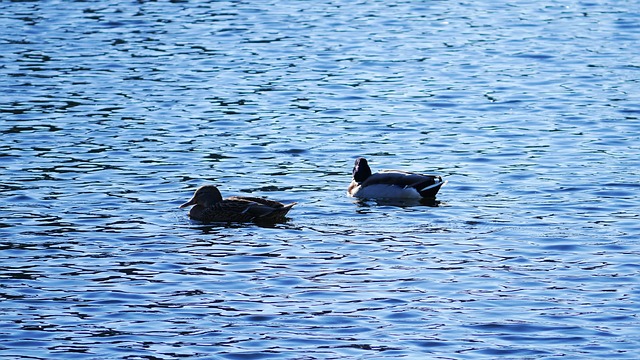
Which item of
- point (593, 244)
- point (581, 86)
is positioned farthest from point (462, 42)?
point (593, 244)

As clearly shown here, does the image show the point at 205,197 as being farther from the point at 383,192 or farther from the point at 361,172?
the point at 383,192

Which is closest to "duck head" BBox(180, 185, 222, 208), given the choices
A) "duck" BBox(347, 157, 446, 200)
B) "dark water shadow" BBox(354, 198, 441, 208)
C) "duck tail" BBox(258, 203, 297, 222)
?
"duck tail" BBox(258, 203, 297, 222)

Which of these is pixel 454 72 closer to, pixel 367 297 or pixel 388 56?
pixel 388 56

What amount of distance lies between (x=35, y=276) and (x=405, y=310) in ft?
A: 13.8

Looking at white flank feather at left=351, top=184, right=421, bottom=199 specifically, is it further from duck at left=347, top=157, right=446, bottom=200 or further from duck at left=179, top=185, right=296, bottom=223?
duck at left=179, top=185, right=296, bottom=223

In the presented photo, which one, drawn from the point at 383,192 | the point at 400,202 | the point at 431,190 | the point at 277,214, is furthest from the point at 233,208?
the point at 431,190

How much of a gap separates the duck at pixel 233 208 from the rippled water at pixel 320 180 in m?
0.22

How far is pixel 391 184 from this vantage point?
1925 centimetres

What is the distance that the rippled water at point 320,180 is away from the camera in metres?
13.0

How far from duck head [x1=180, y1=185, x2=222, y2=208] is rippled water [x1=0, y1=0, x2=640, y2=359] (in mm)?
314

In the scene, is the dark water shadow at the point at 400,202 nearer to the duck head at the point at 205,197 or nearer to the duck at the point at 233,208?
the duck at the point at 233,208

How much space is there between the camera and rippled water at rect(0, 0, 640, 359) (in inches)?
513

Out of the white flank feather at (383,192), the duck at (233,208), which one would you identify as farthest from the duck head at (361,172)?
the duck at (233,208)

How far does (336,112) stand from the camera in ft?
83.3
